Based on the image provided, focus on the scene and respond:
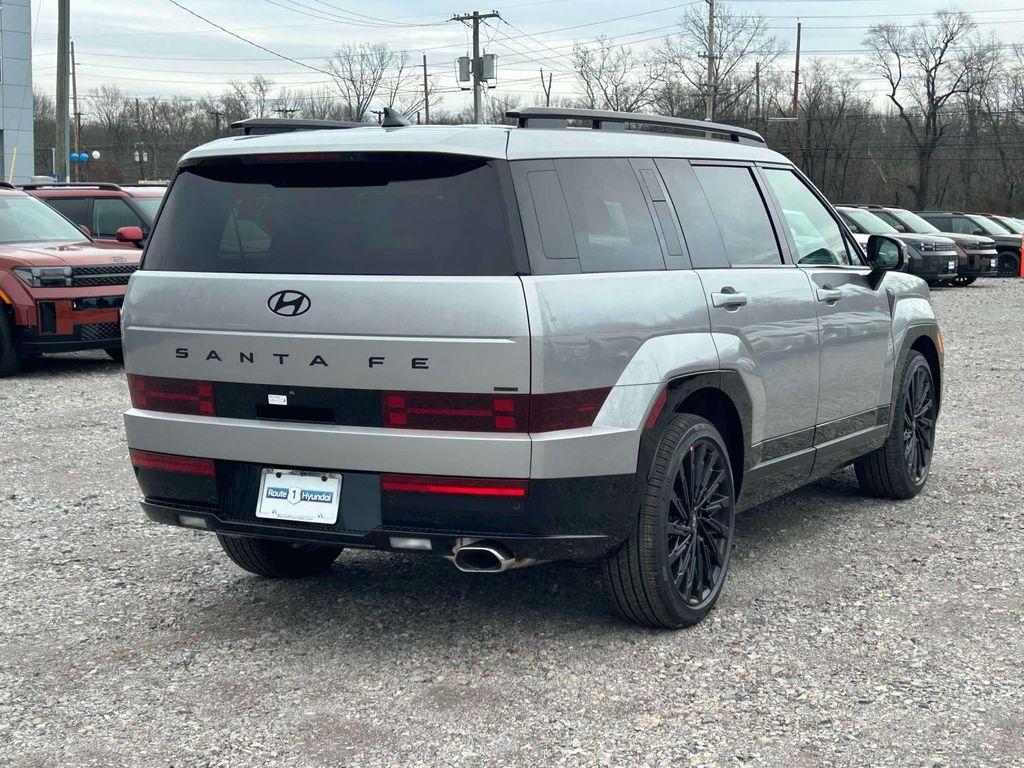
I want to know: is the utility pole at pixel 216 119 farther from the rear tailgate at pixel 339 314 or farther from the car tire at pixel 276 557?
the rear tailgate at pixel 339 314

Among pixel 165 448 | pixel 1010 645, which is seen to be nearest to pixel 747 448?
pixel 1010 645

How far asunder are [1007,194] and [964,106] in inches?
279

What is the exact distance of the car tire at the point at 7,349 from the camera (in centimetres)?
1272

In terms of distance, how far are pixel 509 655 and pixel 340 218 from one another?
1677 mm

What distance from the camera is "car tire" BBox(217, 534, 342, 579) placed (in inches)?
215

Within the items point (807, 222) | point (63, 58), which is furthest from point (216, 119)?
point (807, 222)

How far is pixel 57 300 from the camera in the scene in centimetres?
1260

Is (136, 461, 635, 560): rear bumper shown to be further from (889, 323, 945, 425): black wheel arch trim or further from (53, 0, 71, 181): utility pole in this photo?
(53, 0, 71, 181): utility pole

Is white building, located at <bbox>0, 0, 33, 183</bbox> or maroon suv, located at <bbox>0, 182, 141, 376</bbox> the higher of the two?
white building, located at <bbox>0, 0, 33, 183</bbox>

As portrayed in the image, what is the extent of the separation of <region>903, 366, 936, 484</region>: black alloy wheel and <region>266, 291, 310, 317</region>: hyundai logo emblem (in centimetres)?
389

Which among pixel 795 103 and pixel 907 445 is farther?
pixel 795 103

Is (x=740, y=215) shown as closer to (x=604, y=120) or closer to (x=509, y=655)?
(x=604, y=120)

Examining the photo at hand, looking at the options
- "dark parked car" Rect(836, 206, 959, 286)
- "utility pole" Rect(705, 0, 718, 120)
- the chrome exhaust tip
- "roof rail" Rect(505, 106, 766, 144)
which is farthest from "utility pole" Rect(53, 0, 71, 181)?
"utility pole" Rect(705, 0, 718, 120)

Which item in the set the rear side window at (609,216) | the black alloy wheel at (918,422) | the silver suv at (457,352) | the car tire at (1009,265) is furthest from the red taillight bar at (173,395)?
the car tire at (1009,265)
